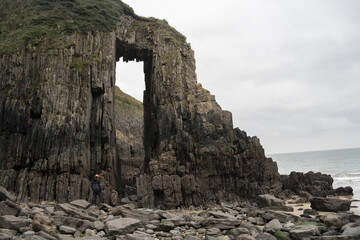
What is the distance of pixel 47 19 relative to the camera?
102 feet

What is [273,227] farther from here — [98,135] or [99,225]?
[98,135]

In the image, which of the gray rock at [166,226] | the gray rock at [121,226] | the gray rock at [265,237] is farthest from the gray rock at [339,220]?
the gray rock at [121,226]

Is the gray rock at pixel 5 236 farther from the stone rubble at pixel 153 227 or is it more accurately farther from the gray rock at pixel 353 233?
the gray rock at pixel 353 233

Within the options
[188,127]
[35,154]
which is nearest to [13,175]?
[35,154]

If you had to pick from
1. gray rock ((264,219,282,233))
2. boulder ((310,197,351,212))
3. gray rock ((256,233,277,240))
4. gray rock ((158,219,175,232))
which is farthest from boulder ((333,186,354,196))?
gray rock ((158,219,175,232))

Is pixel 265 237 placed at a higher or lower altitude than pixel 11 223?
lower

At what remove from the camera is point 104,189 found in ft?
82.2

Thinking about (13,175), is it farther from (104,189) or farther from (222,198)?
(222,198)

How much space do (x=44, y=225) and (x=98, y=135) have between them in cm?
1789

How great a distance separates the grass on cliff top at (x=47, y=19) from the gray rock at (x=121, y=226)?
23616 mm

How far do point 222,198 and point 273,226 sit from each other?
1260 cm

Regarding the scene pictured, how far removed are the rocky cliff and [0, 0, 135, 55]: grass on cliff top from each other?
0.56 metres

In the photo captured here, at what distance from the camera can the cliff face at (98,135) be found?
23.6 meters

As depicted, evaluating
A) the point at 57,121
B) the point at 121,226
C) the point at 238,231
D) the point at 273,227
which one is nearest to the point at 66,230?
the point at 121,226
